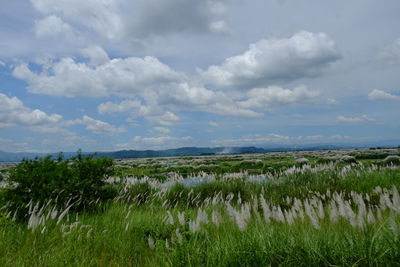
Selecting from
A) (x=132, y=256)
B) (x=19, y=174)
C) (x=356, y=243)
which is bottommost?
(x=132, y=256)

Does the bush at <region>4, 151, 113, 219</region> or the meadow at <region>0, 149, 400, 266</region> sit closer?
the meadow at <region>0, 149, 400, 266</region>

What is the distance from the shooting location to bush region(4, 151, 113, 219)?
591cm

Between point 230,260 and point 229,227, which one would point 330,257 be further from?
point 229,227

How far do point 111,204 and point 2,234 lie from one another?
2.88 m

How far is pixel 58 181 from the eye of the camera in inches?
246

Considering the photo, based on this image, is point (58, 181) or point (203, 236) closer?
point (203, 236)

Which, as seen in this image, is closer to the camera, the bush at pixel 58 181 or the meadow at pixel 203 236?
the meadow at pixel 203 236

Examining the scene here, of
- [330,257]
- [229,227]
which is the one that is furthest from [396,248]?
[229,227]

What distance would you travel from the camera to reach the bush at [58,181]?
5906mm

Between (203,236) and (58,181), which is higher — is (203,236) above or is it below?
below

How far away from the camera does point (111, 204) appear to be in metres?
6.81

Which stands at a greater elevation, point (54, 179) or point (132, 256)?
point (54, 179)

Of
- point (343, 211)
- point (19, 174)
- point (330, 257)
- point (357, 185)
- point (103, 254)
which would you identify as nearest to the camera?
point (330, 257)

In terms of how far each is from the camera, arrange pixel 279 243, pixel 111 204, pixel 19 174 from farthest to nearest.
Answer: pixel 111 204 → pixel 19 174 → pixel 279 243
